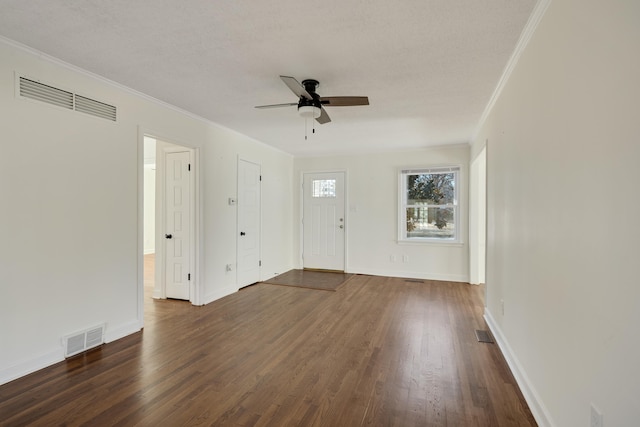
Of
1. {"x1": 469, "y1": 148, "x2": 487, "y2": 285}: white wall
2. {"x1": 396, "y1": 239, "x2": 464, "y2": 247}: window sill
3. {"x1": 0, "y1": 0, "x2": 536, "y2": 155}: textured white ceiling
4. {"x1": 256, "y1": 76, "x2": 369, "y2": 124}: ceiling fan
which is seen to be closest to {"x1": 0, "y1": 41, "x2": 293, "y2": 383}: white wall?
{"x1": 0, "y1": 0, "x2": 536, "y2": 155}: textured white ceiling

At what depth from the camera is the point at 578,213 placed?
1410 millimetres

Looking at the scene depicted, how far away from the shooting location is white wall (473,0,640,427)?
106 cm

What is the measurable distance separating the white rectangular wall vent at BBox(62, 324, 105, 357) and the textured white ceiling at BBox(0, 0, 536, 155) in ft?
7.69

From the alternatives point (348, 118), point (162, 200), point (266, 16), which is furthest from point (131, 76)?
point (348, 118)

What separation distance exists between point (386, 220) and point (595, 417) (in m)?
4.87

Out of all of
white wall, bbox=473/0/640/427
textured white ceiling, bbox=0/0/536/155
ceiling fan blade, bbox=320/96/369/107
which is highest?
textured white ceiling, bbox=0/0/536/155

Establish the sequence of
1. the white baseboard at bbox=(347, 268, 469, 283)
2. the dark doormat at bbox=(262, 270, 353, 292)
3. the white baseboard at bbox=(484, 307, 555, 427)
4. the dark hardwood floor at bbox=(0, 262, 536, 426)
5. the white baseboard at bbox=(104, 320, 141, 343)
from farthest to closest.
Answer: the white baseboard at bbox=(347, 268, 469, 283) < the dark doormat at bbox=(262, 270, 353, 292) < the white baseboard at bbox=(104, 320, 141, 343) < the dark hardwood floor at bbox=(0, 262, 536, 426) < the white baseboard at bbox=(484, 307, 555, 427)

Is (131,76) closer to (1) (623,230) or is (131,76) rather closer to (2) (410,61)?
(2) (410,61)

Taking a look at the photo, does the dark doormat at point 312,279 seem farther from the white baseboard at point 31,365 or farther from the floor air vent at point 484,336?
the white baseboard at point 31,365

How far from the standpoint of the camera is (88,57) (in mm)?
2502

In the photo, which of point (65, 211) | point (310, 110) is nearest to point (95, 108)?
point (65, 211)

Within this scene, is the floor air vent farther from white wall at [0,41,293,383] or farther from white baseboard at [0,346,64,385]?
white baseboard at [0,346,64,385]

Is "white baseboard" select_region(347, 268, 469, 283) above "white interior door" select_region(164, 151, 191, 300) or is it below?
below

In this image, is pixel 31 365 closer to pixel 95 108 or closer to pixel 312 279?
pixel 95 108
